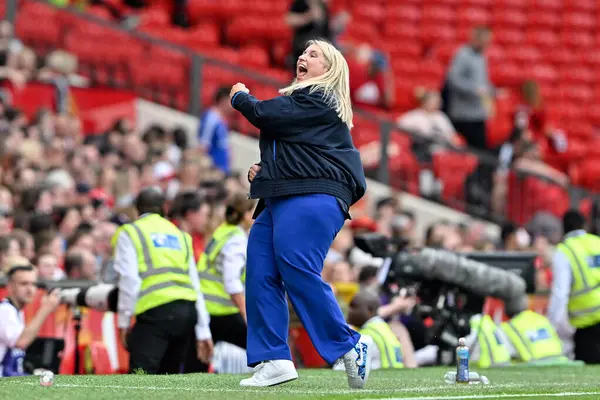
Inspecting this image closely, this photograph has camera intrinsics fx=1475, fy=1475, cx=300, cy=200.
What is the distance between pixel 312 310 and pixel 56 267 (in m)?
4.54

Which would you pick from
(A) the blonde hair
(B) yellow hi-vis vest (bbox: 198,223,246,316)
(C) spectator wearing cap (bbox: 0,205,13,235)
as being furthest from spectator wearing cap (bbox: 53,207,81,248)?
(A) the blonde hair

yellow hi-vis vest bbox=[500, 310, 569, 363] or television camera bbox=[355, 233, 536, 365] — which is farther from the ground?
television camera bbox=[355, 233, 536, 365]

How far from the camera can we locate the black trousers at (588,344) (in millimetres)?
12500

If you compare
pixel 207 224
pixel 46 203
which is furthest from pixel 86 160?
pixel 207 224

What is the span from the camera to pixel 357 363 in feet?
25.7

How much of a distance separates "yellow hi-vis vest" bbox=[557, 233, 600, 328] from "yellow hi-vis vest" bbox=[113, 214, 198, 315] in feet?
13.4

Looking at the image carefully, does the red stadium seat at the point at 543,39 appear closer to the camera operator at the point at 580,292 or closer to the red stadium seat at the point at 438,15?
the red stadium seat at the point at 438,15

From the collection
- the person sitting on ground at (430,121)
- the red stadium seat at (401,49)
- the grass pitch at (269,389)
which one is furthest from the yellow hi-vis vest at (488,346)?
the red stadium seat at (401,49)

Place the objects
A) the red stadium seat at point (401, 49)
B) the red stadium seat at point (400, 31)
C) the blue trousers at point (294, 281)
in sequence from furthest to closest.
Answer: the red stadium seat at point (400, 31)
the red stadium seat at point (401, 49)
the blue trousers at point (294, 281)

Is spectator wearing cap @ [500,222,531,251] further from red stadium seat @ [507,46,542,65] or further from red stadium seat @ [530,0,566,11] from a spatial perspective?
red stadium seat @ [530,0,566,11]

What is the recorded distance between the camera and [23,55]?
682 inches

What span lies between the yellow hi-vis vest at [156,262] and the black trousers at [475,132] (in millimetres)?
11122

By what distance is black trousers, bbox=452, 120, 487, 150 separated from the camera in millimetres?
20406

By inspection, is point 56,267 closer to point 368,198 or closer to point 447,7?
point 368,198
